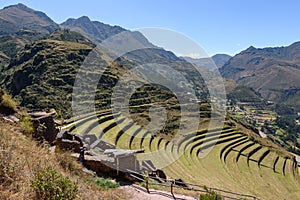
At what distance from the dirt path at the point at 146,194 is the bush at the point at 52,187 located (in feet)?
11.3

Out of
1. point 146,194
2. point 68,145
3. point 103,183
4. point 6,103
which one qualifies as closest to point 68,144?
point 68,145

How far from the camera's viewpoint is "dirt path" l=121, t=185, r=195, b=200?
8.41m

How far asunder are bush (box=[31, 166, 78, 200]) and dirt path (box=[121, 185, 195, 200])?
345 cm

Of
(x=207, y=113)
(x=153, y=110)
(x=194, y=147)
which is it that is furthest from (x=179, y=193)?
(x=207, y=113)

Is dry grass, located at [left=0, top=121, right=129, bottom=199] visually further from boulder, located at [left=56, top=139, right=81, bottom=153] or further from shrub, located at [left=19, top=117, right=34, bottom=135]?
boulder, located at [left=56, top=139, right=81, bottom=153]

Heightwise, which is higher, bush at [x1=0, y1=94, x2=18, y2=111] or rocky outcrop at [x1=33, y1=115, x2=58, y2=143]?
bush at [x1=0, y1=94, x2=18, y2=111]

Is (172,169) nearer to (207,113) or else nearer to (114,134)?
(114,134)

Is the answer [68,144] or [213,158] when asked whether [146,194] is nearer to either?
[68,144]

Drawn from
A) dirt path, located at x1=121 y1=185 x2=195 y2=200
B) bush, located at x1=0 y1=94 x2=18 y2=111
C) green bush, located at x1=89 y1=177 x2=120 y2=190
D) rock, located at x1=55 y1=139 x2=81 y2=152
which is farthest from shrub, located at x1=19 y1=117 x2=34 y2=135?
dirt path, located at x1=121 y1=185 x2=195 y2=200

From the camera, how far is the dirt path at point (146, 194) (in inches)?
331

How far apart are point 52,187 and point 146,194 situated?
460 cm

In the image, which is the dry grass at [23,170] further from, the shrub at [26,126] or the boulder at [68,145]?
the boulder at [68,145]

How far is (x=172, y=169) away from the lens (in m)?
21.7

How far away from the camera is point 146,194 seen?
8773 mm
